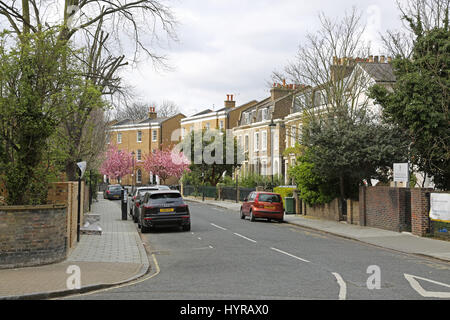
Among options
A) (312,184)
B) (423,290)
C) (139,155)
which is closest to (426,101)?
(312,184)

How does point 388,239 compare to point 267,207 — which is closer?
point 388,239

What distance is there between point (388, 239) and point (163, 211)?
8.65 m

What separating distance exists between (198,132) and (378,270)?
45.5 meters

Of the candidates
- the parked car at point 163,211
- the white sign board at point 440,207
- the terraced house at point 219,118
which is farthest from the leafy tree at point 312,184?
the terraced house at point 219,118

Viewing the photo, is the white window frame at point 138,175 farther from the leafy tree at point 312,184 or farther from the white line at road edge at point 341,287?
the white line at road edge at point 341,287

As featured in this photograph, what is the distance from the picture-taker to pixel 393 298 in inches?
326

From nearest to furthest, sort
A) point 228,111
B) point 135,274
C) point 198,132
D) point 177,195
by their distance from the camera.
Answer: point 135,274
point 177,195
point 198,132
point 228,111

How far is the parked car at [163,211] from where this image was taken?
19953mm

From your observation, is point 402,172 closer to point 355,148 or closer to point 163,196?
point 355,148

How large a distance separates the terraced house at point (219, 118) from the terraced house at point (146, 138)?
12.3 feet

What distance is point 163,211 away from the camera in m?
20.0

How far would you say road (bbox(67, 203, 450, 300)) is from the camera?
8.64 metres
